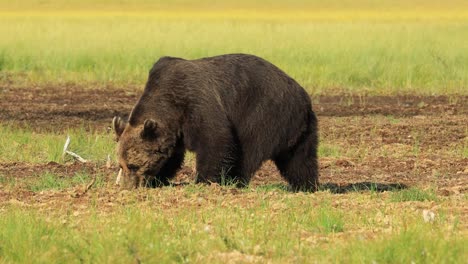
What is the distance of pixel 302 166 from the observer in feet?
32.5

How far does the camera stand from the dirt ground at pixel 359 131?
35.4 ft

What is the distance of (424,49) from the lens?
25.3 metres

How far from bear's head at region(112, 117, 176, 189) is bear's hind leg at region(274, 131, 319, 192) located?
1221 millimetres

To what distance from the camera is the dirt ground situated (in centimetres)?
1079

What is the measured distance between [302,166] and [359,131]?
14.8 ft

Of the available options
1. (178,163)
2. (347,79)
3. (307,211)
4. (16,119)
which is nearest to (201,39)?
(347,79)

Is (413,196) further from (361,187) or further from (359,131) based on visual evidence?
(359,131)

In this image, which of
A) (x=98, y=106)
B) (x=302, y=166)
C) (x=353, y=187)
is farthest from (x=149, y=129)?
(x=98, y=106)

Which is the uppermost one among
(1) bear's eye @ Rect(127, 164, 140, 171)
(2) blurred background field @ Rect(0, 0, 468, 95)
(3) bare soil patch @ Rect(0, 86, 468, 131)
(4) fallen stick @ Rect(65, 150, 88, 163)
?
(1) bear's eye @ Rect(127, 164, 140, 171)

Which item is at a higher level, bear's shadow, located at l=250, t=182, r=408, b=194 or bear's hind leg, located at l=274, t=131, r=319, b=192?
bear's hind leg, located at l=274, t=131, r=319, b=192

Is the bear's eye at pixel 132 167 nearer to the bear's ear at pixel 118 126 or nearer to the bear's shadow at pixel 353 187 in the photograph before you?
the bear's ear at pixel 118 126

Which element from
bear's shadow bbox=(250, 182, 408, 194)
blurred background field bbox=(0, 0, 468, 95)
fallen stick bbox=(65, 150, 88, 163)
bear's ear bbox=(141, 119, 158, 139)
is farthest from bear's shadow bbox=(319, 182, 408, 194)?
blurred background field bbox=(0, 0, 468, 95)

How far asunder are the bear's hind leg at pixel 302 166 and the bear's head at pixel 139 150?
1221mm

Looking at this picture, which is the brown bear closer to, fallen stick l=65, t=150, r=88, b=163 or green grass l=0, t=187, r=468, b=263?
green grass l=0, t=187, r=468, b=263
